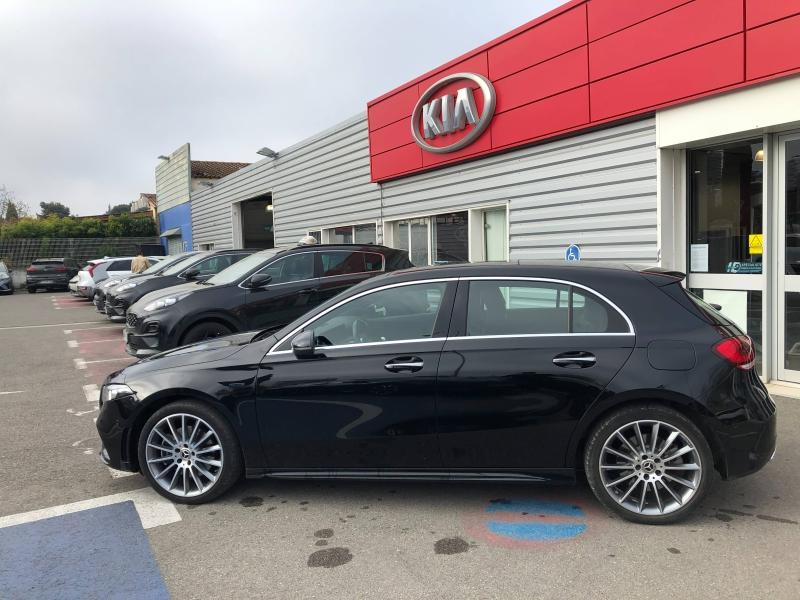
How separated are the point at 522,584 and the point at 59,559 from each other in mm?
2403

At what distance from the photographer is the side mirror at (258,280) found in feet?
26.3

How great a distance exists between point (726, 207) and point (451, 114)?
4.79 meters

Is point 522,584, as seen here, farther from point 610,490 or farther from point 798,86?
point 798,86

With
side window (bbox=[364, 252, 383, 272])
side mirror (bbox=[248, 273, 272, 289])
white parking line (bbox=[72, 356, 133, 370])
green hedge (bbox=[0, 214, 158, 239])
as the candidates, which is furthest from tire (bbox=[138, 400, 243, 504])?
green hedge (bbox=[0, 214, 158, 239])

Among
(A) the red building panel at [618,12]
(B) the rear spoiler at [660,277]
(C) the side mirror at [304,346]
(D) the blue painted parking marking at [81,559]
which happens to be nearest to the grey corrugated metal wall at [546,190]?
(A) the red building panel at [618,12]

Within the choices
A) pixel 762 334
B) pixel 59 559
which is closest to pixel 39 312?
pixel 59 559

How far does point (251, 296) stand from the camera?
26.3 ft

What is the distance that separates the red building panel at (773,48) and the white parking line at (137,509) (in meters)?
6.44

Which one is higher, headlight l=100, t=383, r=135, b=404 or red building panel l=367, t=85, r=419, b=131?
red building panel l=367, t=85, r=419, b=131

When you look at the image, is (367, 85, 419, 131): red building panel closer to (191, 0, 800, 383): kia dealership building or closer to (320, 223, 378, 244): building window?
(191, 0, 800, 383): kia dealership building

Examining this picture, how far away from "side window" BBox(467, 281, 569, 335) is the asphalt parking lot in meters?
1.11

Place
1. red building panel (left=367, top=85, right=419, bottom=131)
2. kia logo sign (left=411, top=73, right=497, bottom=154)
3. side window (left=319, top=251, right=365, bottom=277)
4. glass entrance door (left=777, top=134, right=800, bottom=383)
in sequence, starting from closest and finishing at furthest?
1. glass entrance door (left=777, top=134, right=800, bottom=383)
2. side window (left=319, top=251, right=365, bottom=277)
3. kia logo sign (left=411, top=73, right=497, bottom=154)
4. red building panel (left=367, top=85, right=419, bottom=131)

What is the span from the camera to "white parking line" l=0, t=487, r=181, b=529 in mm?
3746

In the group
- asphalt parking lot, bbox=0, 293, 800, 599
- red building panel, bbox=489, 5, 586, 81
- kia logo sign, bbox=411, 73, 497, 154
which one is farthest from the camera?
kia logo sign, bbox=411, 73, 497, 154
